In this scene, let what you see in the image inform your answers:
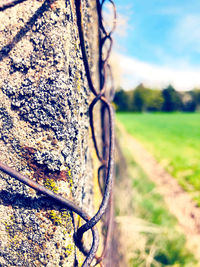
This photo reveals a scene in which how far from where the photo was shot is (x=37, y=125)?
0.67 meters

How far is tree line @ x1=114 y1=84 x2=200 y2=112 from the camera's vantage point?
63625 millimetres

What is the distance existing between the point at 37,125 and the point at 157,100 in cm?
6788

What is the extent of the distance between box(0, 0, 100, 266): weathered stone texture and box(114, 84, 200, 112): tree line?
63.2m

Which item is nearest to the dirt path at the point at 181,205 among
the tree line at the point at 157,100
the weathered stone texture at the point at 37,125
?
the weathered stone texture at the point at 37,125

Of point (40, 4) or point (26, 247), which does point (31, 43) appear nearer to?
point (40, 4)

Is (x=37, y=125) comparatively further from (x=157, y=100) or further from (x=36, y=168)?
(x=157, y=100)

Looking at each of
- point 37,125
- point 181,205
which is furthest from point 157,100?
point 37,125

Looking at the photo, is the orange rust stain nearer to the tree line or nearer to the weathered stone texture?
the weathered stone texture

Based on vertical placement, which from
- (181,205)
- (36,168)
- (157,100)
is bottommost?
(181,205)

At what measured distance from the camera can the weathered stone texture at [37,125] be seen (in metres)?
0.64

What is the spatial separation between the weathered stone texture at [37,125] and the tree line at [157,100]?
63.2 m

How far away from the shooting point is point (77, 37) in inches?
29.6

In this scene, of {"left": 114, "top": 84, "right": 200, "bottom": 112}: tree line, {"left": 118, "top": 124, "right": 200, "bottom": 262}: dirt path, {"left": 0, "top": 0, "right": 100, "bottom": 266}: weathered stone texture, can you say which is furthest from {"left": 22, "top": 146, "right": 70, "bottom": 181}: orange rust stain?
{"left": 114, "top": 84, "right": 200, "bottom": 112}: tree line

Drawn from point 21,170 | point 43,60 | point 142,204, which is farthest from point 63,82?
→ point 142,204
